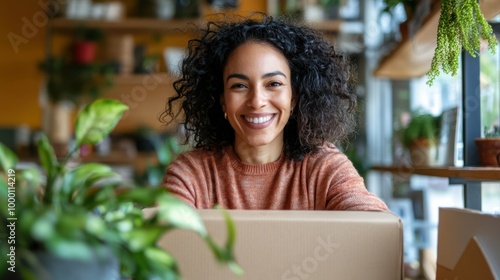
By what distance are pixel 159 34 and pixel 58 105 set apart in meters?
0.86

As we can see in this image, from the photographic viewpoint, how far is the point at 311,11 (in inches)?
174

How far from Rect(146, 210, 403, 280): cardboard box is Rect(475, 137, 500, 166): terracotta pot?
782mm

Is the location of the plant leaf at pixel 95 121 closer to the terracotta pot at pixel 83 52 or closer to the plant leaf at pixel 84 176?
the plant leaf at pixel 84 176

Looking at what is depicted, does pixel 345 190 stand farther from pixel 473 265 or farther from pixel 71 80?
pixel 71 80

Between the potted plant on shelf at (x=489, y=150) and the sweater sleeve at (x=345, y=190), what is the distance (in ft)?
1.28

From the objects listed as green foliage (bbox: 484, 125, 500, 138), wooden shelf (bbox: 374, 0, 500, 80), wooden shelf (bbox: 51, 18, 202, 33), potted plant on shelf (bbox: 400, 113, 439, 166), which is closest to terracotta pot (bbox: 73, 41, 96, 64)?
wooden shelf (bbox: 51, 18, 202, 33)

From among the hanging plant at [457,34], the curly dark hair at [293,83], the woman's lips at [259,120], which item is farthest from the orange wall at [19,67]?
the hanging plant at [457,34]

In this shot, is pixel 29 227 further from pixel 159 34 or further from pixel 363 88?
pixel 159 34

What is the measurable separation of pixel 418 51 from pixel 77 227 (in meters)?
2.20

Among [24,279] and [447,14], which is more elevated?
[447,14]

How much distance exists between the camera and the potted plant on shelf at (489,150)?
64.5 inches

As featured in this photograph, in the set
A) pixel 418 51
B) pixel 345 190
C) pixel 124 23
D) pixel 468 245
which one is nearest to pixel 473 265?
pixel 468 245

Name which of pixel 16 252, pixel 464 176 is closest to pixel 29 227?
pixel 16 252

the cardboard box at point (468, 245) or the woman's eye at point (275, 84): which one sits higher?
the woman's eye at point (275, 84)
